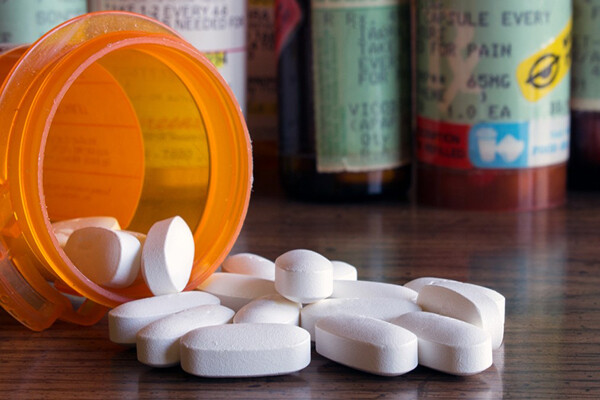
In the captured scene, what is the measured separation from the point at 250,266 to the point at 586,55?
43 centimetres

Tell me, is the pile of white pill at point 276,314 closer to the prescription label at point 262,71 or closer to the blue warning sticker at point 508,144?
the blue warning sticker at point 508,144

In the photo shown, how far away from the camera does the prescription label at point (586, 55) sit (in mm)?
888

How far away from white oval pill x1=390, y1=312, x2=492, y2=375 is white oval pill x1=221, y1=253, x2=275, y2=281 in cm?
15

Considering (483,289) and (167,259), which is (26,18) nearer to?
(167,259)

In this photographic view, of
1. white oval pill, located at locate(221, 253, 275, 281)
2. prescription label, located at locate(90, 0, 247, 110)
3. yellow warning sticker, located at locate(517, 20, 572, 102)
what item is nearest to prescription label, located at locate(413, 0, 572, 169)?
yellow warning sticker, located at locate(517, 20, 572, 102)

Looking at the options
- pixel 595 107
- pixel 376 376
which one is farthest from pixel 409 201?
pixel 376 376

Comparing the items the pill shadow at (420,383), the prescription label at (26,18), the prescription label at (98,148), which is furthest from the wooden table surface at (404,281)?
the prescription label at (26,18)

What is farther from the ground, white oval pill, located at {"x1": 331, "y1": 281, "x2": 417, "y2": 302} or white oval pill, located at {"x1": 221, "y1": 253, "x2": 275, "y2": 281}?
white oval pill, located at {"x1": 331, "y1": 281, "x2": 417, "y2": 302}

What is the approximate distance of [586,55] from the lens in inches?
35.4

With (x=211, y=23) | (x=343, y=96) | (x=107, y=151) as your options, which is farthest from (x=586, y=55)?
(x=107, y=151)

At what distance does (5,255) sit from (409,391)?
9.7 inches

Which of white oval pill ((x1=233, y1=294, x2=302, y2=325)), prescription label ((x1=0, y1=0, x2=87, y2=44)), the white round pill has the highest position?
prescription label ((x1=0, y1=0, x2=87, y2=44))

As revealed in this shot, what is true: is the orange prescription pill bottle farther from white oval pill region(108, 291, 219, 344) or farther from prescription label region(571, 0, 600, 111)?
prescription label region(571, 0, 600, 111)

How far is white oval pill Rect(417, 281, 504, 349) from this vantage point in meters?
0.53
